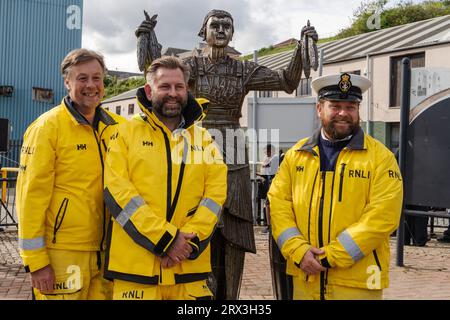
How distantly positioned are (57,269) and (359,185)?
178 cm

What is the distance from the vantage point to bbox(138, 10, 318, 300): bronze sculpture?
4082mm

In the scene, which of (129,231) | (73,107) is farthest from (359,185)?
(73,107)

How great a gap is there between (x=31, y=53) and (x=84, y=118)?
60.3 ft

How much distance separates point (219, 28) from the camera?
163 inches

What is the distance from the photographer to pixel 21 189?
3025 millimetres

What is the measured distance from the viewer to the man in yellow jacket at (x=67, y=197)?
9.64ft

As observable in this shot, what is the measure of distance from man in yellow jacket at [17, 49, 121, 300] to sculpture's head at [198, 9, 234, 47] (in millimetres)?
1235

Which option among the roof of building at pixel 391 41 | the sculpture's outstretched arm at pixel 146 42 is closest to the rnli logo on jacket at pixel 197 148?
the sculpture's outstretched arm at pixel 146 42

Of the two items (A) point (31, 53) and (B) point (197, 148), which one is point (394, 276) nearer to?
(B) point (197, 148)

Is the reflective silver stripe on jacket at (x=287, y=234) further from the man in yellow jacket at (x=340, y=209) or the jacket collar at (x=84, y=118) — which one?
the jacket collar at (x=84, y=118)

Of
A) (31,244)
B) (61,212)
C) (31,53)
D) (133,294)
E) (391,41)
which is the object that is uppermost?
(391,41)

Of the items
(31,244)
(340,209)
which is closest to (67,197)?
(31,244)

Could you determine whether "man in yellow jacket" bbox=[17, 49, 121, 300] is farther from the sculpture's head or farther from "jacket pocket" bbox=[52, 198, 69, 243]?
the sculpture's head
